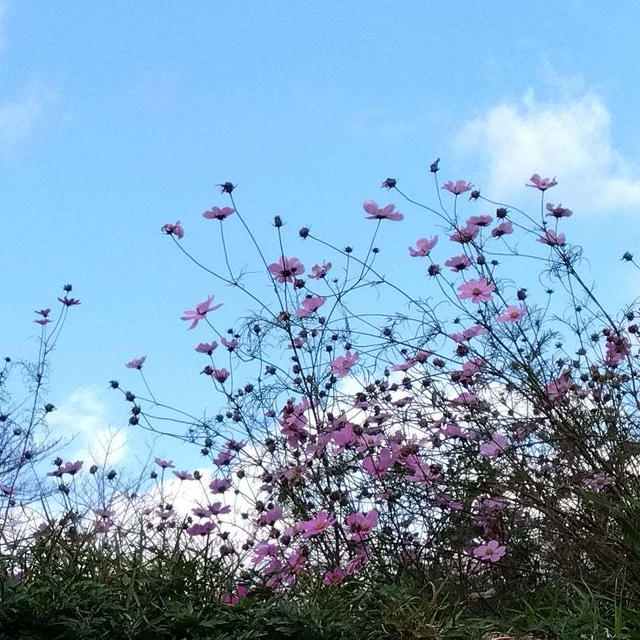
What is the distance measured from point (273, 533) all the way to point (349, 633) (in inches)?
49.2

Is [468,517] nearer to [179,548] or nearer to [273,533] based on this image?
[273,533]

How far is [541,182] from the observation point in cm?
365

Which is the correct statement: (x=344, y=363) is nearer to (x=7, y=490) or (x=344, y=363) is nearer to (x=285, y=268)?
A: (x=285, y=268)

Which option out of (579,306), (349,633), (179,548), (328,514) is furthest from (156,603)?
(579,306)

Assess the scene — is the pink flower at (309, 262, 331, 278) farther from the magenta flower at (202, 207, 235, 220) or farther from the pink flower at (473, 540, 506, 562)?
the pink flower at (473, 540, 506, 562)

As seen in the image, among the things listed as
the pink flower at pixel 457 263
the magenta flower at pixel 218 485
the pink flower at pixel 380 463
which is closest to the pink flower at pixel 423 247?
the pink flower at pixel 457 263

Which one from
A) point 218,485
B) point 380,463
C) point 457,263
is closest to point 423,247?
point 457,263

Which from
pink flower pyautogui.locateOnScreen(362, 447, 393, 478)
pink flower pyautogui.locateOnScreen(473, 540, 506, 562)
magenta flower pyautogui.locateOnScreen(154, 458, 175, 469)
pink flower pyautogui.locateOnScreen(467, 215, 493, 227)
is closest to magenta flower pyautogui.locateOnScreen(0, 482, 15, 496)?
magenta flower pyautogui.locateOnScreen(154, 458, 175, 469)

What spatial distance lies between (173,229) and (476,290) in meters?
1.46

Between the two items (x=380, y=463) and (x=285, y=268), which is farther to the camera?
(x=285, y=268)

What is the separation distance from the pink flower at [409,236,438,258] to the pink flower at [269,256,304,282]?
532 mm

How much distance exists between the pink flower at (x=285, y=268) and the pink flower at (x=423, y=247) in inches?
20.9

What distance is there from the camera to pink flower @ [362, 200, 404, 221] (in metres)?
3.56

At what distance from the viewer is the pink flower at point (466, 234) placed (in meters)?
3.53
